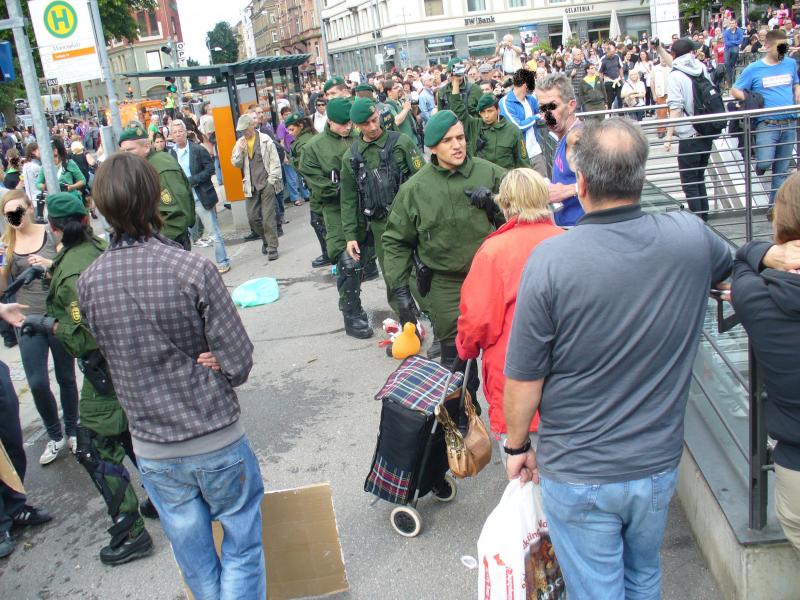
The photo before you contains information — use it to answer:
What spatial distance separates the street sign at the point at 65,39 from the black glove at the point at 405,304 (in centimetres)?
491

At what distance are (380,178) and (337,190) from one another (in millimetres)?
1138

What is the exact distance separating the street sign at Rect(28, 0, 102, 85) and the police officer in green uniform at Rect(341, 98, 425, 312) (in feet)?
13.7

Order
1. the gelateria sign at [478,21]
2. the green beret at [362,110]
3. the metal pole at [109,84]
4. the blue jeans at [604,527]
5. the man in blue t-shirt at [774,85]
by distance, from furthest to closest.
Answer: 1. the gelateria sign at [478,21]
2. the metal pole at [109,84]
3. the man in blue t-shirt at [774,85]
4. the green beret at [362,110]
5. the blue jeans at [604,527]

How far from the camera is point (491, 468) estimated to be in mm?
4590

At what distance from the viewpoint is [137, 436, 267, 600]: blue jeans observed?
289cm

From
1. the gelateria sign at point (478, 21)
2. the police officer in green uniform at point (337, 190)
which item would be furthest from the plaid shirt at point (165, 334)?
the gelateria sign at point (478, 21)

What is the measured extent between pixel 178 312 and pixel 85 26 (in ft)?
24.4

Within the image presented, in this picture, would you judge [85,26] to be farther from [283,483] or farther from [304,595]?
[304,595]

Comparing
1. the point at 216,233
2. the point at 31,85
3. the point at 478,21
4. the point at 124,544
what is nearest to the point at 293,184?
the point at 216,233

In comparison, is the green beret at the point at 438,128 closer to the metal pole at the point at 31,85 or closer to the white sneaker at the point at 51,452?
the white sneaker at the point at 51,452

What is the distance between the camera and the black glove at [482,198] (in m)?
4.39

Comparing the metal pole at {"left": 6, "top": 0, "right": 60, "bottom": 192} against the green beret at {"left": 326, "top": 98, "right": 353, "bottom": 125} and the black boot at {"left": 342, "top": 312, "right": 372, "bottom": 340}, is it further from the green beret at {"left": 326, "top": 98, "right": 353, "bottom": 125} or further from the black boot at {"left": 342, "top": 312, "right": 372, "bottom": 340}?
the black boot at {"left": 342, "top": 312, "right": 372, "bottom": 340}

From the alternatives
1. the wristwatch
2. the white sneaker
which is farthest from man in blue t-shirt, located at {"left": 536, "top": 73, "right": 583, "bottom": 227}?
the white sneaker

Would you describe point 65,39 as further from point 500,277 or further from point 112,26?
point 112,26
